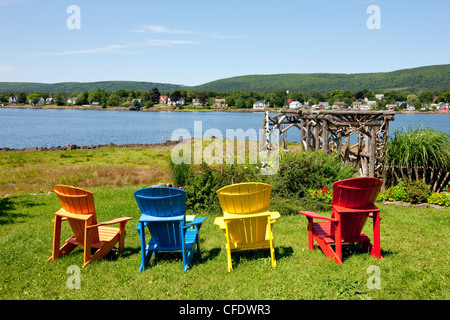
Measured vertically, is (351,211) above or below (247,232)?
above

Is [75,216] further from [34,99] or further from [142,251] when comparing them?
[34,99]

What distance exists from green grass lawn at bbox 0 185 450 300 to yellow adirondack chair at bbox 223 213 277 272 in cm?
24

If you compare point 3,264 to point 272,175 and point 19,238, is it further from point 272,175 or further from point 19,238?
point 272,175

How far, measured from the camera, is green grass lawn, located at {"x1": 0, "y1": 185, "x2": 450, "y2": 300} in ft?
13.1

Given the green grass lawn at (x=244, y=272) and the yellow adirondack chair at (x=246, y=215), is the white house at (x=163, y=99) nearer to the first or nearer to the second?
the green grass lawn at (x=244, y=272)

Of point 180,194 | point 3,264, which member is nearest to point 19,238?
point 3,264

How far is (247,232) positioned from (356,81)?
175805 mm

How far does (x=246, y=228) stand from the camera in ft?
15.8

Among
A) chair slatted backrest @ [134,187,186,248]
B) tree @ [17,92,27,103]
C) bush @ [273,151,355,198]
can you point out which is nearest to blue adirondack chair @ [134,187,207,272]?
chair slatted backrest @ [134,187,186,248]

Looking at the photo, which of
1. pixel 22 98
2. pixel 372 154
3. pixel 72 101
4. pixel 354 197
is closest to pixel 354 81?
pixel 72 101

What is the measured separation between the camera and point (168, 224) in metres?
4.80

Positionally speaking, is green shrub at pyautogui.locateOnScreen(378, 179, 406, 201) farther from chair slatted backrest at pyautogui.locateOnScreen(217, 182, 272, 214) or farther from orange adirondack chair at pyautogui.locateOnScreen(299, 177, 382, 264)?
chair slatted backrest at pyautogui.locateOnScreen(217, 182, 272, 214)
